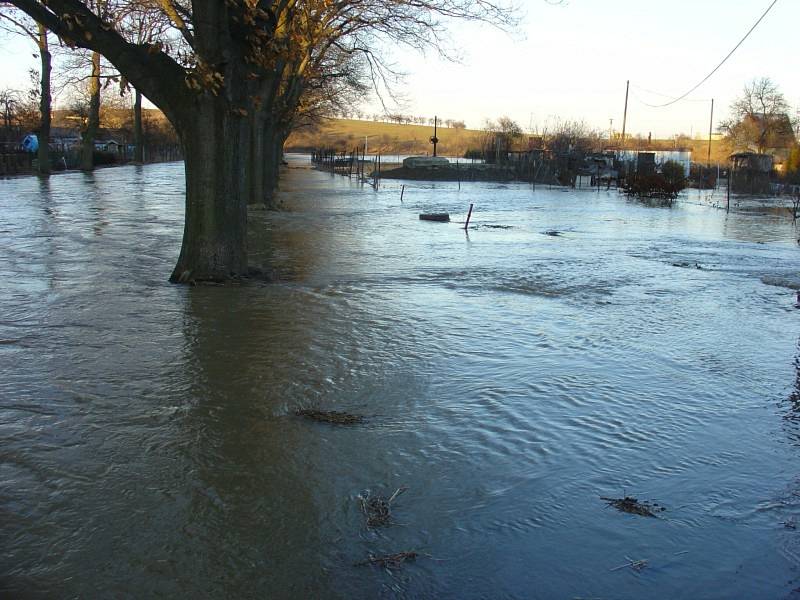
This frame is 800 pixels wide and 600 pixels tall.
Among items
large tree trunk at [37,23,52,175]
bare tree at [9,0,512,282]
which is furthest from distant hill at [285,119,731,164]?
bare tree at [9,0,512,282]

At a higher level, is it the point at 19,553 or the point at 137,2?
the point at 137,2

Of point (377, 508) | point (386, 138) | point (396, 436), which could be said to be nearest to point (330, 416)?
point (396, 436)

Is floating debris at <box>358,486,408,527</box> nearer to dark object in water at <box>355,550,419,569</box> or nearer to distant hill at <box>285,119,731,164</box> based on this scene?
dark object in water at <box>355,550,419,569</box>

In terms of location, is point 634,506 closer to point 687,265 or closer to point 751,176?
point 687,265

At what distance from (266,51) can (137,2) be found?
5319mm

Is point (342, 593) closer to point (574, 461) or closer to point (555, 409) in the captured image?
point (574, 461)

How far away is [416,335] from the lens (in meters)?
8.54

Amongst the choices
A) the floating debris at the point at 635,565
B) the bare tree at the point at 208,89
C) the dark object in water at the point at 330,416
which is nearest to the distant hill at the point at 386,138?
the bare tree at the point at 208,89

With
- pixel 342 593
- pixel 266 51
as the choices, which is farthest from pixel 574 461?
pixel 266 51

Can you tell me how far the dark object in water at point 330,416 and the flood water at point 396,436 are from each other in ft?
0.43

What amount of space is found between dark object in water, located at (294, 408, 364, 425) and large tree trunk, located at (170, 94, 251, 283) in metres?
5.82

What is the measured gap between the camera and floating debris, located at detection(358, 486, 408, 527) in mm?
4171

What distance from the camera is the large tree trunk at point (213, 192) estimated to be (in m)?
10.9

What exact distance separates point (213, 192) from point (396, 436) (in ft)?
21.7
